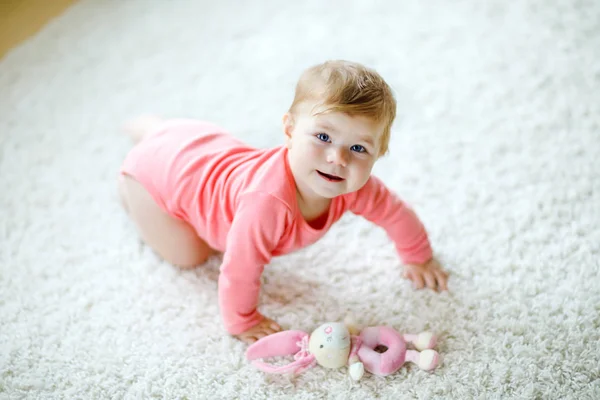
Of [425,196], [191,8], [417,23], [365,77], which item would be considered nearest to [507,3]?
[417,23]

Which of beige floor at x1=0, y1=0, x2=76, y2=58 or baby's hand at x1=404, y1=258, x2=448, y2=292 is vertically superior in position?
beige floor at x1=0, y1=0, x2=76, y2=58

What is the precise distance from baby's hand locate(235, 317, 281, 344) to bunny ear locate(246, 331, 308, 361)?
0.08 feet

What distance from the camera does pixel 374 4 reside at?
1.86m

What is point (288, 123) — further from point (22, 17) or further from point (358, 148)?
point (22, 17)

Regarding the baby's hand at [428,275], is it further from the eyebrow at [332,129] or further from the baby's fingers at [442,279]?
the eyebrow at [332,129]

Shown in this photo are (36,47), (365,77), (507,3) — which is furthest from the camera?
(507,3)

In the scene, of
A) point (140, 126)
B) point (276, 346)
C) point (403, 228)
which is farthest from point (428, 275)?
point (140, 126)

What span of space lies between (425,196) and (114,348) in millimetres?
723

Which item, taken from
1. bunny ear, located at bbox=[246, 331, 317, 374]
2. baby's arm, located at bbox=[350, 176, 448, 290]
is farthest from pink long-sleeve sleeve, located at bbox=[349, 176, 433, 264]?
bunny ear, located at bbox=[246, 331, 317, 374]

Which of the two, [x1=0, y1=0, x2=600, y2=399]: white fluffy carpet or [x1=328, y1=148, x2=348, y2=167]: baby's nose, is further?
[x1=0, y1=0, x2=600, y2=399]: white fluffy carpet

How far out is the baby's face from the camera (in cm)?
91

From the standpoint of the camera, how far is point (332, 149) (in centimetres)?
93

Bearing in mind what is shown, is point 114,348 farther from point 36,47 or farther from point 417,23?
point 417,23

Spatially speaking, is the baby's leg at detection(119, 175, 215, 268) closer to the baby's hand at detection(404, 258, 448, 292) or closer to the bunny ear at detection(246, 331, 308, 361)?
the bunny ear at detection(246, 331, 308, 361)
